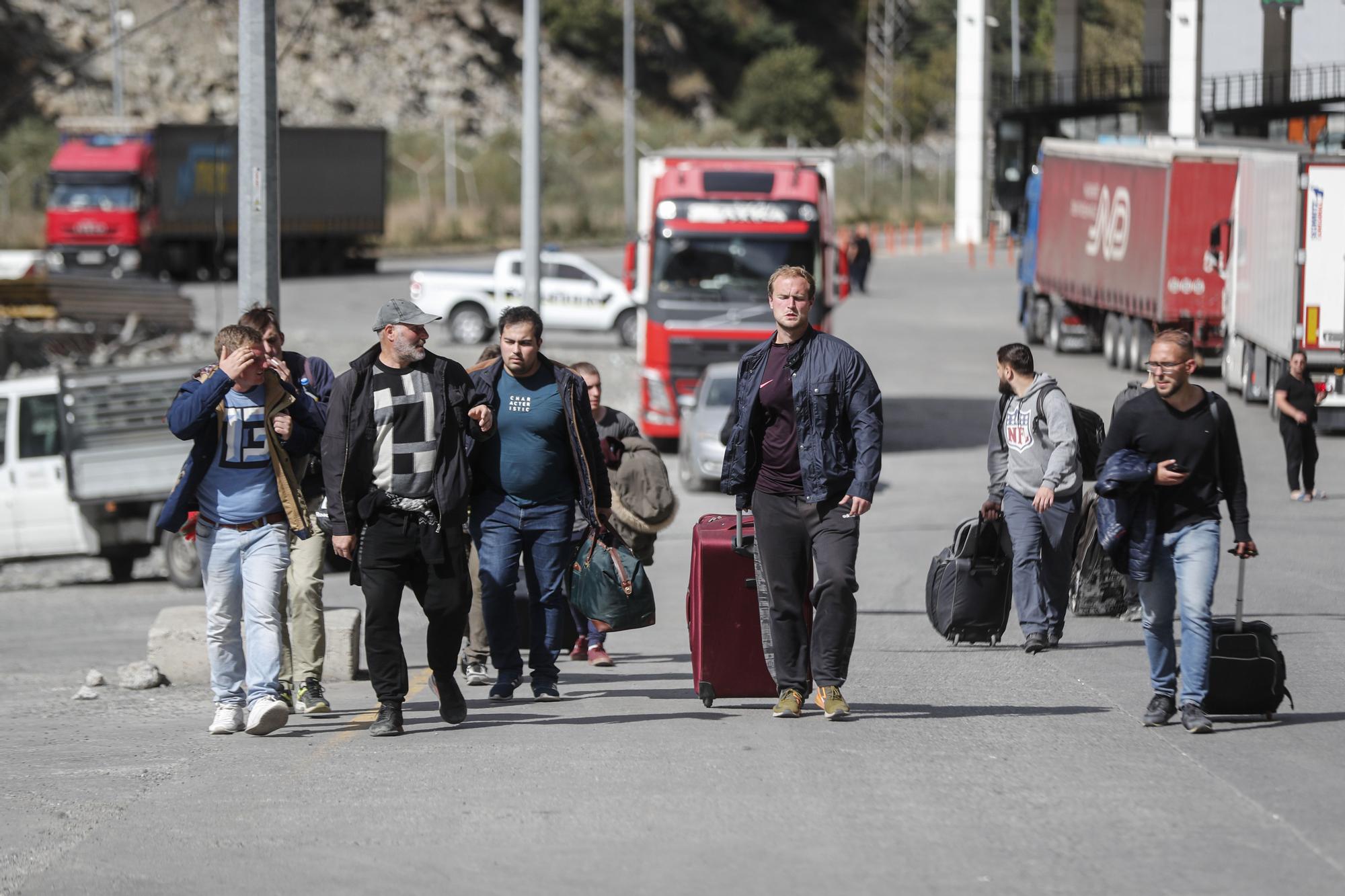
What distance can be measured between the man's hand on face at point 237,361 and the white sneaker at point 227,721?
155cm

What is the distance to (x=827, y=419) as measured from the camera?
25.1ft

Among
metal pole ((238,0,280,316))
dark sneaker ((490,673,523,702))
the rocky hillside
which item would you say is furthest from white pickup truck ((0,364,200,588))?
the rocky hillside

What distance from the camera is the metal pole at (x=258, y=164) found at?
11.6 m

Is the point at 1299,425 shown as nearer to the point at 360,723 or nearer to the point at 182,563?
the point at 182,563

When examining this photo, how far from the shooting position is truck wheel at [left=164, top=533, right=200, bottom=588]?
17188 mm

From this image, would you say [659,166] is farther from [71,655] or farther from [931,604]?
[931,604]

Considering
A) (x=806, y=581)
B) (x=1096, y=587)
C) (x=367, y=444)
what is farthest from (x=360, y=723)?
(x=1096, y=587)

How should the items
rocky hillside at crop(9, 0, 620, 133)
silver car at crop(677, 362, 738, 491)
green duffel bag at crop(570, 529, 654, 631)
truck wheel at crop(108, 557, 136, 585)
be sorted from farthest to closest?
rocky hillside at crop(9, 0, 620, 133)
silver car at crop(677, 362, 738, 491)
truck wheel at crop(108, 557, 136, 585)
green duffel bag at crop(570, 529, 654, 631)

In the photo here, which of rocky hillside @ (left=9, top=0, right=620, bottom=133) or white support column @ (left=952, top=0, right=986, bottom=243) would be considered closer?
white support column @ (left=952, top=0, right=986, bottom=243)

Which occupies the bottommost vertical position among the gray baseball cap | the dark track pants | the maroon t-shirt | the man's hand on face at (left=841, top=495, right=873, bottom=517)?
the dark track pants

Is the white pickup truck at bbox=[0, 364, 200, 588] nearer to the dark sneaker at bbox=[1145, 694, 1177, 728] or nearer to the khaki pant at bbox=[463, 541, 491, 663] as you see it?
the khaki pant at bbox=[463, 541, 491, 663]

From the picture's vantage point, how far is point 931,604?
10281mm

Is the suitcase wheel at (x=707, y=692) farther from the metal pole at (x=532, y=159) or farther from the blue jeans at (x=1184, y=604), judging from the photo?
the metal pole at (x=532, y=159)

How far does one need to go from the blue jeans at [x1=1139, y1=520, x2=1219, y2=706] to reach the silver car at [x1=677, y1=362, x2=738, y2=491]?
1199 centimetres
